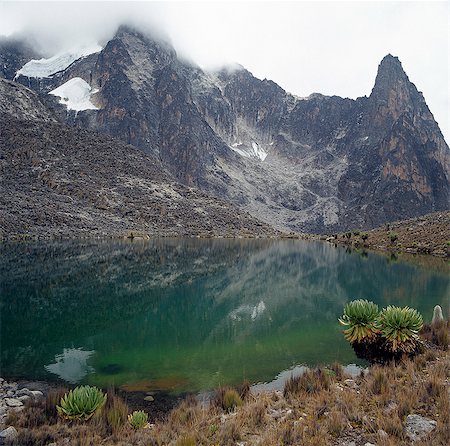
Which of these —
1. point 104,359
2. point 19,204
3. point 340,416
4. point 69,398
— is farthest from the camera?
point 19,204

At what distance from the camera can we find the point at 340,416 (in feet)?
29.3

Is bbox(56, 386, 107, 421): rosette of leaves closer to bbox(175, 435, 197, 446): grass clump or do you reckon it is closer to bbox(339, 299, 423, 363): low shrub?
bbox(175, 435, 197, 446): grass clump

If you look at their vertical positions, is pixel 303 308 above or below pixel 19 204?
below

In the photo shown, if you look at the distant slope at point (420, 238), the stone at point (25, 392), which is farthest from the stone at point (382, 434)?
the distant slope at point (420, 238)

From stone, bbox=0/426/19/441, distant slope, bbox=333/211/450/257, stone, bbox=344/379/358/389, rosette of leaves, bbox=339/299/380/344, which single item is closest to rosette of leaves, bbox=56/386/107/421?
stone, bbox=0/426/19/441

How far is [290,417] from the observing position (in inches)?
377

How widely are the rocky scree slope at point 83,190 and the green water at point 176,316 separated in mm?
47842

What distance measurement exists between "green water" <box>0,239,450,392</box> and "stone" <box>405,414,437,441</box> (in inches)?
278

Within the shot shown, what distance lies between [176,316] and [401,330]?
14819mm

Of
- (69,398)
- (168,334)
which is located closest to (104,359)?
(168,334)

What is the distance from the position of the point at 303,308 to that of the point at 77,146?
12967 cm

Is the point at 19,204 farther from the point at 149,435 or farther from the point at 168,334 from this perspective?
the point at 149,435

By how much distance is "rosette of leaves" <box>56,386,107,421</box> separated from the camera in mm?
10031

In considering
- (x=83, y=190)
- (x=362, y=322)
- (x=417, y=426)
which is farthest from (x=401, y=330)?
(x=83, y=190)
